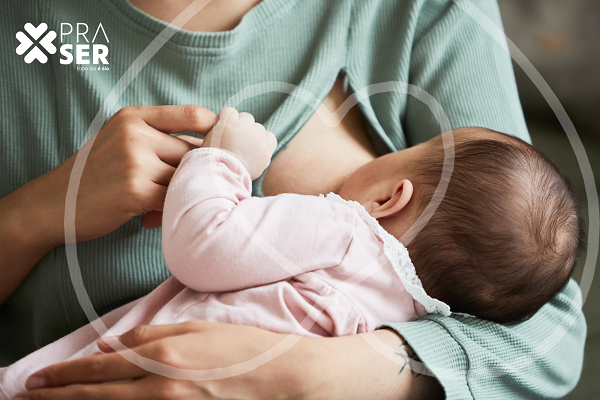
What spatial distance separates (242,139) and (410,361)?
374 millimetres

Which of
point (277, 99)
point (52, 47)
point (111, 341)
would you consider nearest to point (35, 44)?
point (52, 47)

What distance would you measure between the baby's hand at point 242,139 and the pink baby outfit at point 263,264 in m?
0.03

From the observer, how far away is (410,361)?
551 millimetres

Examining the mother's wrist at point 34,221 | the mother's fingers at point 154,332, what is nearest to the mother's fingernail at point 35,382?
the mother's fingers at point 154,332

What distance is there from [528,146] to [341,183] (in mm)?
295

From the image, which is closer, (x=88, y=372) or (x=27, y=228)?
(x=88, y=372)

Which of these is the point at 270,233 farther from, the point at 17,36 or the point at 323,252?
the point at 17,36

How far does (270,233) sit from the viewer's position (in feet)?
1.72

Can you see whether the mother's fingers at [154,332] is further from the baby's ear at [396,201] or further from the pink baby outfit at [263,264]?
the baby's ear at [396,201]

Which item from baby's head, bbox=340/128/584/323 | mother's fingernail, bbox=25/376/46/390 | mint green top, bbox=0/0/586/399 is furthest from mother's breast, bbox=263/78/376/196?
mother's fingernail, bbox=25/376/46/390

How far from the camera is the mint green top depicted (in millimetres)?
635

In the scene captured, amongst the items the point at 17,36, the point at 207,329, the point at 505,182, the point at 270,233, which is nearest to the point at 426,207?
the point at 505,182

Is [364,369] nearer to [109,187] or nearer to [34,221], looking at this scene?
[109,187]

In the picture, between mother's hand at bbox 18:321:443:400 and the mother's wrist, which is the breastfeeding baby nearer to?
mother's hand at bbox 18:321:443:400
